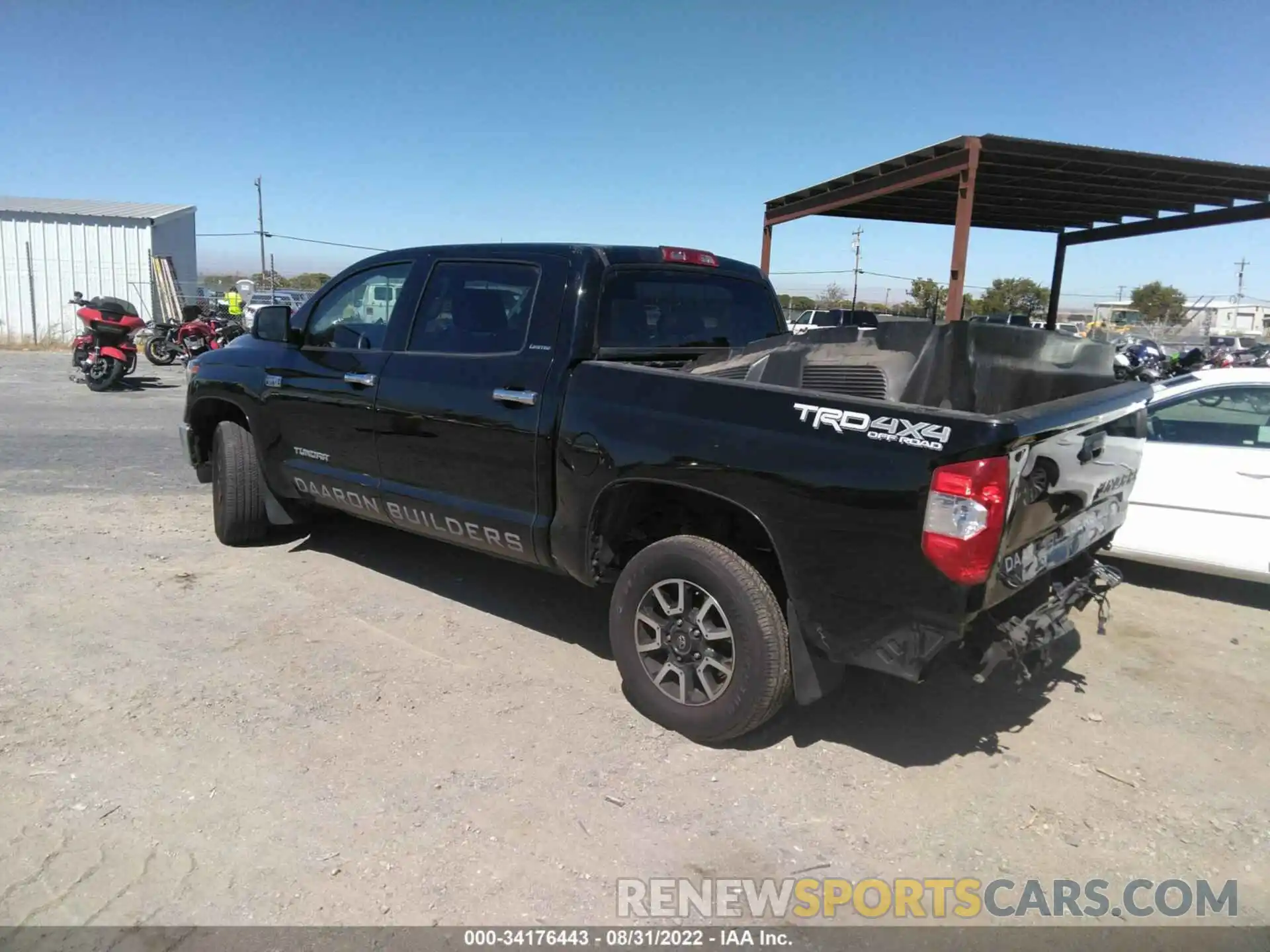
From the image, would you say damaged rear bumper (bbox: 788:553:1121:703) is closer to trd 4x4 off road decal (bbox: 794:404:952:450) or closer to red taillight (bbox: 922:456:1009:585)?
red taillight (bbox: 922:456:1009:585)

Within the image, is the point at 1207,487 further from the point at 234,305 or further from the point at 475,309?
the point at 234,305

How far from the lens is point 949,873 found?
9.02ft

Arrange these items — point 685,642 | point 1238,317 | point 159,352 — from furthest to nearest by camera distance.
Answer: point 1238,317, point 159,352, point 685,642

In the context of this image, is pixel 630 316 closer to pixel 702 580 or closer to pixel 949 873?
pixel 702 580

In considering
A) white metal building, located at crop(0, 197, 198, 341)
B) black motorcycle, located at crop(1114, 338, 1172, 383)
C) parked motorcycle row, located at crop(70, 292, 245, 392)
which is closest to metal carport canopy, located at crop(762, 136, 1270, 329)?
black motorcycle, located at crop(1114, 338, 1172, 383)

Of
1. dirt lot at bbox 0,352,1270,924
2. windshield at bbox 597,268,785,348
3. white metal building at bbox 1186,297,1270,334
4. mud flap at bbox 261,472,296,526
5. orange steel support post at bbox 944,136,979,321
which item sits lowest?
dirt lot at bbox 0,352,1270,924

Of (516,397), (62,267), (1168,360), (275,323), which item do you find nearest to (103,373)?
(275,323)

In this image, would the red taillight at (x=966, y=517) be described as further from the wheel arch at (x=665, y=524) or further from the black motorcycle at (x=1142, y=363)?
the black motorcycle at (x=1142, y=363)

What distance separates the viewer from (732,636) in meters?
3.25

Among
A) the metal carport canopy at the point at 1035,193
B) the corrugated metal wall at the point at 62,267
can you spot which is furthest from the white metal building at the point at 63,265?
the metal carport canopy at the point at 1035,193

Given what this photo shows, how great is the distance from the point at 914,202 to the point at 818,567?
10.5 metres

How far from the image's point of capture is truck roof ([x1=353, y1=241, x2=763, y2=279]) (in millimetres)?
3973

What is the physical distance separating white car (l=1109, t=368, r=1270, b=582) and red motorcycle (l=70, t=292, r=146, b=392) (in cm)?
1433

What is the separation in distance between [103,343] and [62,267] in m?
13.6
